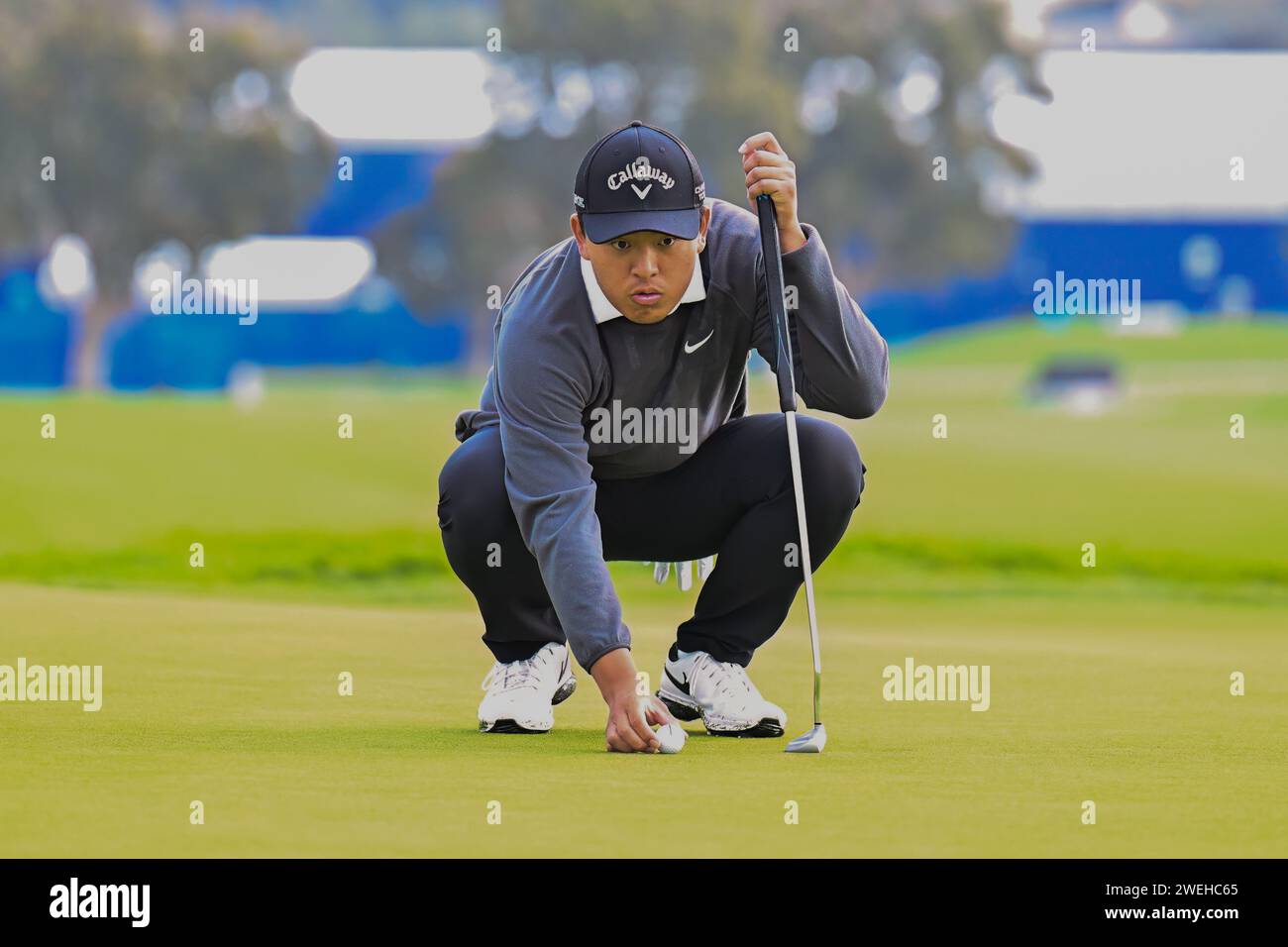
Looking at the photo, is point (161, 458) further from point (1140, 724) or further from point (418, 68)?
point (1140, 724)

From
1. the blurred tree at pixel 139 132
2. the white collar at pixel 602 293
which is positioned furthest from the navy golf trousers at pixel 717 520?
the blurred tree at pixel 139 132

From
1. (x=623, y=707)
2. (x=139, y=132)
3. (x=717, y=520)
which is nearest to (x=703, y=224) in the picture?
(x=717, y=520)

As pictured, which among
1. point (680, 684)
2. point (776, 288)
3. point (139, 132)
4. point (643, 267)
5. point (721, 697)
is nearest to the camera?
point (643, 267)

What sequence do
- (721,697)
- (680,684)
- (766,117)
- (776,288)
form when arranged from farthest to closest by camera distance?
(766,117)
(680,684)
(721,697)
(776,288)

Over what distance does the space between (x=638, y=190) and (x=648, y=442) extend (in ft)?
2.56

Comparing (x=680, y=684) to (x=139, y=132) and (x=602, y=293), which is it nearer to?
→ (x=602, y=293)

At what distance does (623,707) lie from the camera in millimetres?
4039

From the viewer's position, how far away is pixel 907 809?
11.1ft

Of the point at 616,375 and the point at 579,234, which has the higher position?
the point at 579,234

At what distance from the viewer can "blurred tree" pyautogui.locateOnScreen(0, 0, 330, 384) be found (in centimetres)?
2889

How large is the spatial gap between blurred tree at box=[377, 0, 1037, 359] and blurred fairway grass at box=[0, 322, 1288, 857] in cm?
1126
